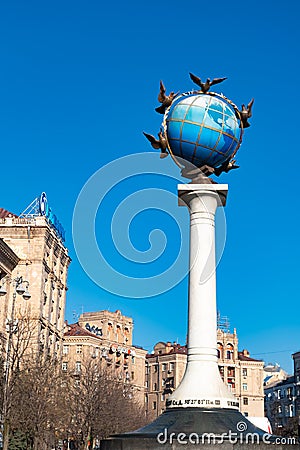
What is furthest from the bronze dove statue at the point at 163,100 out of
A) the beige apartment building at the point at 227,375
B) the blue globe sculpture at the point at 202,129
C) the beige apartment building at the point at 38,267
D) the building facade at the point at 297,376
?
the beige apartment building at the point at 227,375

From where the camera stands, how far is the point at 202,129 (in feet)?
60.1

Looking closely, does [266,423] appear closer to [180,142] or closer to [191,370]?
[191,370]

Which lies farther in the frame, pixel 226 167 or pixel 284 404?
pixel 284 404

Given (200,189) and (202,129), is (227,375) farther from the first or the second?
(202,129)

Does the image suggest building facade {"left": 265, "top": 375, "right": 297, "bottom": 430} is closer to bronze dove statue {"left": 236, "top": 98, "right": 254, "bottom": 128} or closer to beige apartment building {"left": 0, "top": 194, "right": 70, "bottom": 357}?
beige apartment building {"left": 0, "top": 194, "right": 70, "bottom": 357}

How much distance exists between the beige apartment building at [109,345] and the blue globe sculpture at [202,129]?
58.3 meters

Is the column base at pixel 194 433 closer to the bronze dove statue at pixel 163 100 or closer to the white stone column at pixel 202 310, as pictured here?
the white stone column at pixel 202 310

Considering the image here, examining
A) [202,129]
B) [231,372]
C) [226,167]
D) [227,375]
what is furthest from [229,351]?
[202,129]

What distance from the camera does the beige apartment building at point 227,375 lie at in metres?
94.6

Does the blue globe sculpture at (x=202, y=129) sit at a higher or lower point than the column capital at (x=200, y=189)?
higher

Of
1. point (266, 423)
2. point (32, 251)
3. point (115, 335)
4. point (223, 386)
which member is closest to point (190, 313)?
point (223, 386)

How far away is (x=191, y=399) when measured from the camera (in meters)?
16.7

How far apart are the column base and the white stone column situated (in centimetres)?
38

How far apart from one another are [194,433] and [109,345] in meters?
70.0
